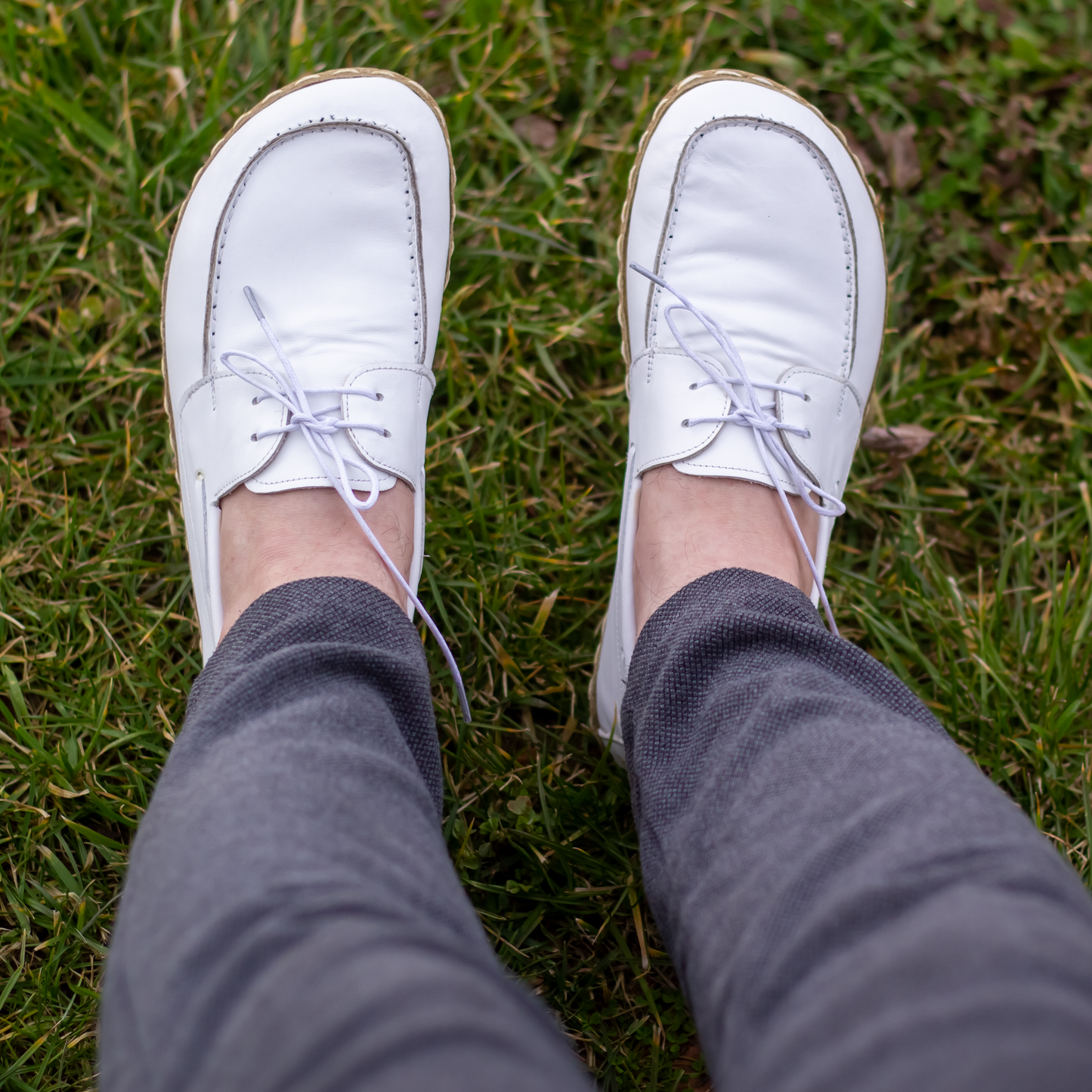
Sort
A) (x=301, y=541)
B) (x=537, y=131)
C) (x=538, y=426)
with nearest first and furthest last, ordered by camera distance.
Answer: (x=301, y=541), (x=538, y=426), (x=537, y=131)

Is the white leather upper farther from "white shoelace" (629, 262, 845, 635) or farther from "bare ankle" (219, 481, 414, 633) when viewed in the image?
"white shoelace" (629, 262, 845, 635)

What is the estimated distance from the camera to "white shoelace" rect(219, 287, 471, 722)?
129 cm

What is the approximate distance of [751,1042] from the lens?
0.74 metres

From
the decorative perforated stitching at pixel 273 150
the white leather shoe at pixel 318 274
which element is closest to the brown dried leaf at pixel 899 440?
the white leather shoe at pixel 318 274

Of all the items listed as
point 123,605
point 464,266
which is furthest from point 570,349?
point 123,605

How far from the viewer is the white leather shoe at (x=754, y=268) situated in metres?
1.51

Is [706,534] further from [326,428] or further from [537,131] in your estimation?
[537,131]

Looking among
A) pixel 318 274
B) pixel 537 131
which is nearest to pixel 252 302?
pixel 318 274

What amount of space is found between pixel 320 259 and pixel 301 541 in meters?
0.53

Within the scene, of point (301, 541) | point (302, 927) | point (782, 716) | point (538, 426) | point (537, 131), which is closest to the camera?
point (302, 927)

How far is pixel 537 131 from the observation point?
168cm

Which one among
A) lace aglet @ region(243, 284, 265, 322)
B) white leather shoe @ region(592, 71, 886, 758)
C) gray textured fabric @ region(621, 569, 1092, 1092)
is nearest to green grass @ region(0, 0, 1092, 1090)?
white leather shoe @ region(592, 71, 886, 758)

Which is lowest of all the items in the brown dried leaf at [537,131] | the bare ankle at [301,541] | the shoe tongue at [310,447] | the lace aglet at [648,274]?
the bare ankle at [301,541]

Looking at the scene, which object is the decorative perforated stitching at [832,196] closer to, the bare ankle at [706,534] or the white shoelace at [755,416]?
the white shoelace at [755,416]
